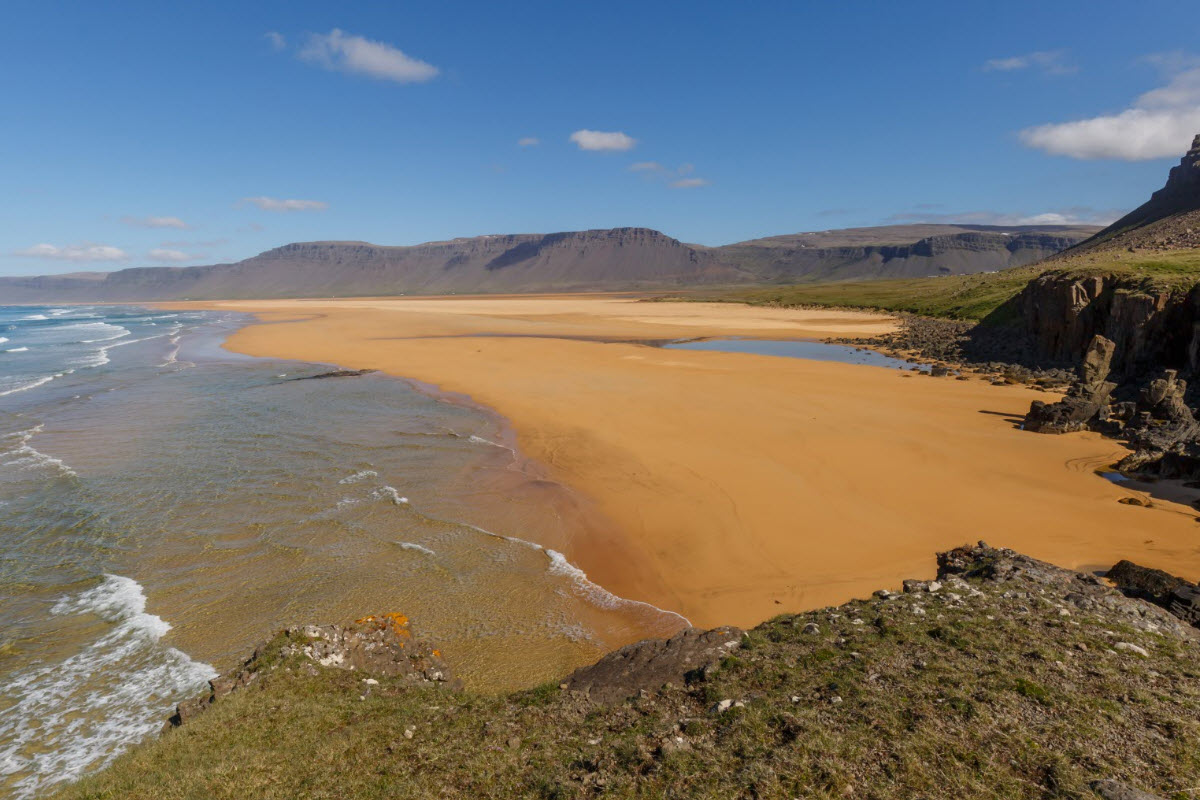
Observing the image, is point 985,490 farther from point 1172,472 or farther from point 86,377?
point 86,377

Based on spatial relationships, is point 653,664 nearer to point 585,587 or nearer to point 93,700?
point 585,587

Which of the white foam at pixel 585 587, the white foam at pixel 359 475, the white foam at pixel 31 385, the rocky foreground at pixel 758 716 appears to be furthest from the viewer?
the white foam at pixel 31 385

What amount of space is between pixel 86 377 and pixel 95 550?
30530 millimetres

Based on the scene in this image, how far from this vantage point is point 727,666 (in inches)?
273

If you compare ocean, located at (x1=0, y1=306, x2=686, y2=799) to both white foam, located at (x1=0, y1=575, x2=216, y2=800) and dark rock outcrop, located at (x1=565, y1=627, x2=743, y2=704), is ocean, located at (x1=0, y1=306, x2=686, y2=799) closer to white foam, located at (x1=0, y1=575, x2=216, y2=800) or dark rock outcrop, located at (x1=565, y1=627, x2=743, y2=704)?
white foam, located at (x1=0, y1=575, x2=216, y2=800)

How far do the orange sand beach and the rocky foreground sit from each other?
3.12 m

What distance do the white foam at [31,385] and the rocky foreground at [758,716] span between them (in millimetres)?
35871

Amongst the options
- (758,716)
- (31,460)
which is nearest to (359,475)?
(31,460)

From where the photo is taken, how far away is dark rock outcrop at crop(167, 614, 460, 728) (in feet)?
23.3

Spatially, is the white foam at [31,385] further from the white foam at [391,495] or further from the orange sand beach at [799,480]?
the white foam at [391,495]

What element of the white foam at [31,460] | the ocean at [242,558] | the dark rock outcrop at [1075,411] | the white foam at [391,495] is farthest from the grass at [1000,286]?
the white foam at [31,460]

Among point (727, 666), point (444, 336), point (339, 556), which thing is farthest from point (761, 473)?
point (444, 336)

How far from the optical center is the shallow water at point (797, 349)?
37969mm

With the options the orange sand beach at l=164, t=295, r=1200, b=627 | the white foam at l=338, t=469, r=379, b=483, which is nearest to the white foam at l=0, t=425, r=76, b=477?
the white foam at l=338, t=469, r=379, b=483
